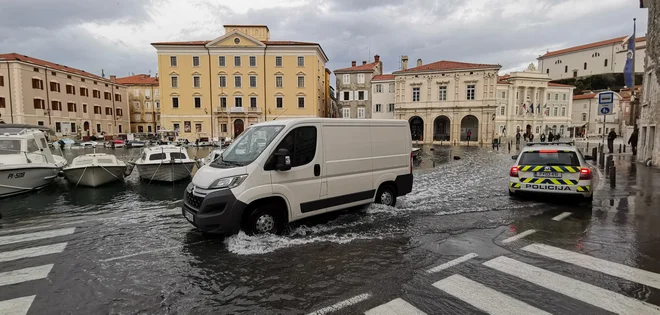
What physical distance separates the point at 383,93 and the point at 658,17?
40037 mm

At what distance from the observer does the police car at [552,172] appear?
930cm

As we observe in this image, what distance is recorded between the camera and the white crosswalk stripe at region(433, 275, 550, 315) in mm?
4035

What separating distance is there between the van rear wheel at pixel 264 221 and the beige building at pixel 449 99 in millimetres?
48716

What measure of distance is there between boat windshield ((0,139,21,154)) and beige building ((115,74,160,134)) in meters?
70.2

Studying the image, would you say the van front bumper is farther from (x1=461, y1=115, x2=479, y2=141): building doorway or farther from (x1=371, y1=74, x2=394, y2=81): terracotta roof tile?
(x1=371, y1=74, x2=394, y2=81): terracotta roof tile

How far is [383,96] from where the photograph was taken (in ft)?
185

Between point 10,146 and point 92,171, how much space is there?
292cm

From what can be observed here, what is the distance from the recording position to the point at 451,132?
51.8 m

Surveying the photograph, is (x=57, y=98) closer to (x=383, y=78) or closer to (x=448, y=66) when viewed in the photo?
(x=383, y=78)

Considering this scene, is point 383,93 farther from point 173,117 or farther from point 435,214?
point 435,214

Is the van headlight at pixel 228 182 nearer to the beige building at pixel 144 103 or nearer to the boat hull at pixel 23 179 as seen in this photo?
the boat hull at pixel 23 179

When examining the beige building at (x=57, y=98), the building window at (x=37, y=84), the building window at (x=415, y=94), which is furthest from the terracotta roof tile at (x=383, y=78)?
the building window at (x=37, y=84)

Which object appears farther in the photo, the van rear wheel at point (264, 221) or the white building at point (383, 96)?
the white building at point (383, 96)

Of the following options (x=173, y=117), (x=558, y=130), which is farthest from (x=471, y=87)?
(x=173, y=117)
